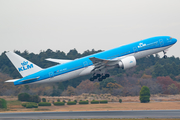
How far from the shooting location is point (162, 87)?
7819cm

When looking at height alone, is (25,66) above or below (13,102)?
above

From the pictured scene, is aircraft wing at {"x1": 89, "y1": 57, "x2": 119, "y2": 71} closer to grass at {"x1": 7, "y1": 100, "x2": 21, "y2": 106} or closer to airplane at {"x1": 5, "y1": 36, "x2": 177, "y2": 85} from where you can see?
airplane at {"x1": 5, "y1": 36, "x2": 177, "y2": 85}

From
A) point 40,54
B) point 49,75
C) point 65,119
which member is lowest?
point 65,119

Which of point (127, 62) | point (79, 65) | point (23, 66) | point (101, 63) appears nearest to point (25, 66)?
point (23, 66)

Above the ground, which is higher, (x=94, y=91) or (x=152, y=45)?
(x=152, y=45)

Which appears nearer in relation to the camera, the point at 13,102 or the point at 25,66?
the point at 25,66

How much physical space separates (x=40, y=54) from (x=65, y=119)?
9444 cm

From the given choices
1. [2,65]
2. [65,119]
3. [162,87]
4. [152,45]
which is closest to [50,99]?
[65,119]

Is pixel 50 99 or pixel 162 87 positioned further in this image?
pixel 162 87

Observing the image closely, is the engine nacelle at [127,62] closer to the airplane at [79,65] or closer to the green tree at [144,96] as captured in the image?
the airplane at [79,65]

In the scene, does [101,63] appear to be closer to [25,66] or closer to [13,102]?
[25,66]

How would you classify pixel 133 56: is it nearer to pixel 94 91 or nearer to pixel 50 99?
pixel 50 99

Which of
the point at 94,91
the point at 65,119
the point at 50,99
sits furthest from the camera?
the point at 94,91

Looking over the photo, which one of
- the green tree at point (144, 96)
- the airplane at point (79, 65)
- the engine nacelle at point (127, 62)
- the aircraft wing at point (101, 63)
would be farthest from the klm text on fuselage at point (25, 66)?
the green tree at point (144, 96)
